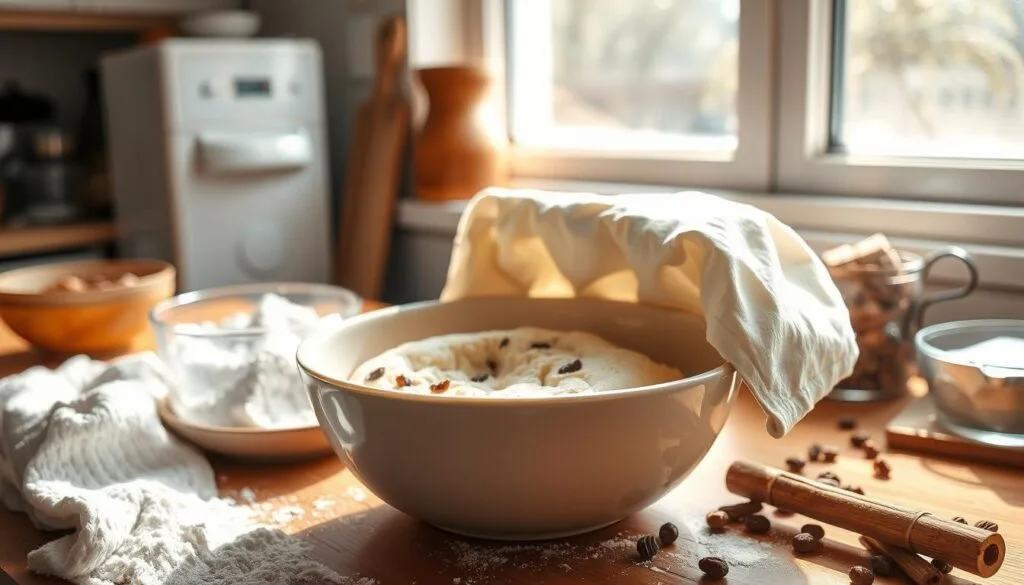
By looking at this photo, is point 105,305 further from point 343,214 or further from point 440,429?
point 440,429

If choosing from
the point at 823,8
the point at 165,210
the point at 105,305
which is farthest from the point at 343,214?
the point at 823,8

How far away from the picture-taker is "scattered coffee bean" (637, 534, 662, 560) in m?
0.67

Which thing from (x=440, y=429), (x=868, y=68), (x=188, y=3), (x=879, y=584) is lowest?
(x=879, y=584)

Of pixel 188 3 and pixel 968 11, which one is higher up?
pixel 188 3

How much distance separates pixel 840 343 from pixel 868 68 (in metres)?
0.67

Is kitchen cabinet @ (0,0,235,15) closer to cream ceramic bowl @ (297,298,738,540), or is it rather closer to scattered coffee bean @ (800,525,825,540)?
cream ceramic bowl @ (297,298,738,540)

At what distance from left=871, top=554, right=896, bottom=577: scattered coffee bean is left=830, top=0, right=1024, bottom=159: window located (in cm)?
70

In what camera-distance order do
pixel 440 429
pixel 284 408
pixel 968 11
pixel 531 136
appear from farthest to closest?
pixel 531 136, pixel 968 11, pixel 284 408, pixel 440 429

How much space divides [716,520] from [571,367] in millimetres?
156

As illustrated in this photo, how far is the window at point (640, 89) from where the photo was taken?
4.41 feet

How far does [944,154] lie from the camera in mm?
1209

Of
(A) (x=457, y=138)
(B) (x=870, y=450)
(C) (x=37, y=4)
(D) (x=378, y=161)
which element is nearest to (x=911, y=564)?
(B) (x=870, y=450)

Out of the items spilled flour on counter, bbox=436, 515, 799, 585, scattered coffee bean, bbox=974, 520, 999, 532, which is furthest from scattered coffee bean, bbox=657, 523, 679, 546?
scattered coffee bean, bbox=974, 520, 999, 532

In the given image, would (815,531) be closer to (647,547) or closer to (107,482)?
(647,547)
